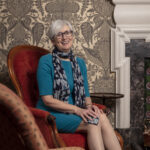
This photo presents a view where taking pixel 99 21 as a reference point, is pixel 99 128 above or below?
below

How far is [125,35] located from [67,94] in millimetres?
1216

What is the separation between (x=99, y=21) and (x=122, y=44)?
383mm

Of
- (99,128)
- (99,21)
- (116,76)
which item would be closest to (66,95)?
(99,128)

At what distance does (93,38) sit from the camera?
119 inches

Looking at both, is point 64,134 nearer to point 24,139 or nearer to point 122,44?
point 24,139

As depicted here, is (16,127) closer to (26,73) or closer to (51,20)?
(26,73)

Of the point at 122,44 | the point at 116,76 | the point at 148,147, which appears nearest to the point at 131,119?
the point at 148,147

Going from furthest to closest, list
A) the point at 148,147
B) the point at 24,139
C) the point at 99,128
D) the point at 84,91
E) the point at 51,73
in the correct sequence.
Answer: the point at 148,147
the point at 84,91
the point at 51,73
the point at 99,128
the point at 24,139

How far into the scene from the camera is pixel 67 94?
2178 millimetres

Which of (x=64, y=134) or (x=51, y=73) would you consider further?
(x=51, y=73)

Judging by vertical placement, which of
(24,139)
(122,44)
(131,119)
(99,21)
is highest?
(99,21)

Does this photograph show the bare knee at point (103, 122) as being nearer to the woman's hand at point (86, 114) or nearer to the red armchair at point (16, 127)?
the woman's hand at point (86, 114)

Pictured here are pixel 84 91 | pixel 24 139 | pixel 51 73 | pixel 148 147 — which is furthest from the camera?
pixel 148 147

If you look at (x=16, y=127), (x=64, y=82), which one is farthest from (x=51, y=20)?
(x=16, y=127)
